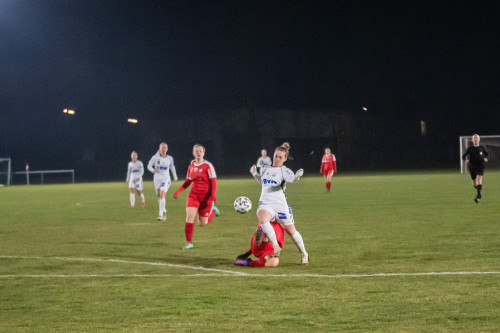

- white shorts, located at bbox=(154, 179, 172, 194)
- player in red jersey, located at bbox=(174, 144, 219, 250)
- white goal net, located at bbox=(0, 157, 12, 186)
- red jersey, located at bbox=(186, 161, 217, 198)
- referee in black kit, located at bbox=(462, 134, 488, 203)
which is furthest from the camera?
white goal net, located at bbox=(0, 157, 12, 186)

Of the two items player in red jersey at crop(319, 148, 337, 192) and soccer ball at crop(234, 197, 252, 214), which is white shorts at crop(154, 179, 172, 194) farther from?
player in red jersey at crop(319, 148, 337, 192)

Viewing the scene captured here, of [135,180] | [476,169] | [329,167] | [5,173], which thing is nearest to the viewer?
[476,169]

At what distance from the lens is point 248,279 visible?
32.5ft

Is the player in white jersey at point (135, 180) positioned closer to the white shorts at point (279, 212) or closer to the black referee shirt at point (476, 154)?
the black referee shirt at point (476, 154)

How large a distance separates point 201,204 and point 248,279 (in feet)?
16.7

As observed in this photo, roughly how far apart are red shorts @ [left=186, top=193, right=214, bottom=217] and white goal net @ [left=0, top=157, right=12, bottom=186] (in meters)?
53.5

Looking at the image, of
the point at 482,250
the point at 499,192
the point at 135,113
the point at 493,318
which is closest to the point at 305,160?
the point at 135,113

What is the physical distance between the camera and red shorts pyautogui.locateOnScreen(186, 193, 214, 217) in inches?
577

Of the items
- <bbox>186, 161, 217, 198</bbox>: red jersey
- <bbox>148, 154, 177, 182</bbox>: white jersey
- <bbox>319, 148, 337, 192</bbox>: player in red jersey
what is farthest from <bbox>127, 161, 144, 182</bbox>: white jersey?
<bbox>186, 161, 217, 198</bbox>: red jersey

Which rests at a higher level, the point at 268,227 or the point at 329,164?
the point at 329,164

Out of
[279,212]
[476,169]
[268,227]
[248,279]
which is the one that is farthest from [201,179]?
[476,169]

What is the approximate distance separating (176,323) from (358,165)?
2743 inches

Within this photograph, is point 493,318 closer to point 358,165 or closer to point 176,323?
point 176,323

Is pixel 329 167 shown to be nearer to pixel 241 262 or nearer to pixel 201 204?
pixel 201 204
